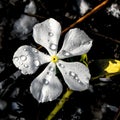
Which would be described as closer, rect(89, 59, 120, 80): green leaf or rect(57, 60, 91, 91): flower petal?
rect(57, 60, 91, 91): flower petal

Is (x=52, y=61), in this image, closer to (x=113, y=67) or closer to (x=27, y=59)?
(x=27, y=59)

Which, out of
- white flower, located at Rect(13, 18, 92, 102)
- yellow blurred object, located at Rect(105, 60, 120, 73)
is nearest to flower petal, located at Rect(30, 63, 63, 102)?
white flower, located at Rect(13, 18, 92, 102)

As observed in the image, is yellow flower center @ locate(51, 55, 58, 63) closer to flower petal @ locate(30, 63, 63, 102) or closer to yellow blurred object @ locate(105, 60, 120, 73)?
flower petal @ locate(30, 63, 63, 102)

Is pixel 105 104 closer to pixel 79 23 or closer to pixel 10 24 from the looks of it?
pixel 79 23

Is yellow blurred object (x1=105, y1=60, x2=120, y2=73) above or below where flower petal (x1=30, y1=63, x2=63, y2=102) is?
below

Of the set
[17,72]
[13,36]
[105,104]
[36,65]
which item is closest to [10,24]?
[13,36]

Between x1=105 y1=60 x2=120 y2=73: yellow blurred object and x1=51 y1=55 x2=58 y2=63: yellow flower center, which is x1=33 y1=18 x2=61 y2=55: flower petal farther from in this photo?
x1=105 y1=60 x2=120 y2=73: yellow blurred object

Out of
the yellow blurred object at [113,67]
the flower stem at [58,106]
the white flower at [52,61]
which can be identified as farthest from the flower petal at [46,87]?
the yellow blurred object at [113,67]

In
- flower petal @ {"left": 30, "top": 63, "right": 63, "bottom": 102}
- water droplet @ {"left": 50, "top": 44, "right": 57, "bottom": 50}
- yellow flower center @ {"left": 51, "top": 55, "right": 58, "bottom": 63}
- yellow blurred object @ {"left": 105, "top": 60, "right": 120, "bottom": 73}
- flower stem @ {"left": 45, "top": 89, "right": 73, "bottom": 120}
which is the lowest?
yellow blurred object @ {"left": 105, "top": 60, "right": 120, "bottom": 73}
